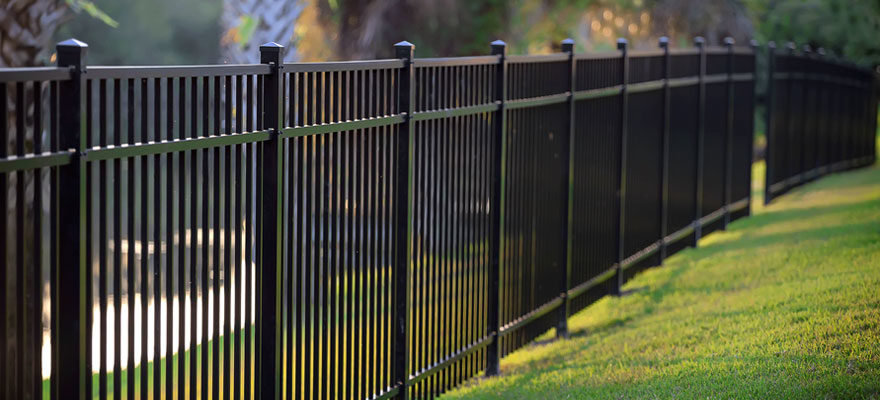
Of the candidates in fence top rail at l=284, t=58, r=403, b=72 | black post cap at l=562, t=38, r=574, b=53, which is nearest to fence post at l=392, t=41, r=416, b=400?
fence top rail at l=284, t=58, r=403, b=72

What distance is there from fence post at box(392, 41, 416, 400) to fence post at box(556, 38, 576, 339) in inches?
108

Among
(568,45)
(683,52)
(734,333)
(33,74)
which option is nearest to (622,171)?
(568,45)

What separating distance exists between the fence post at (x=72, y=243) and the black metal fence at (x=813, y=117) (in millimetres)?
13389

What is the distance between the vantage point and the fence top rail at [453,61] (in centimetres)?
620

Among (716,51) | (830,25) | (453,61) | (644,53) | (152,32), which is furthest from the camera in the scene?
(152,32)

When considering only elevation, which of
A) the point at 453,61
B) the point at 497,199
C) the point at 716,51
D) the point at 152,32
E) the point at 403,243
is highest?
the point at 152,32

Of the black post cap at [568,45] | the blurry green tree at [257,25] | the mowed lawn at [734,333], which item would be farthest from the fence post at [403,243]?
the blurry green tree at [257,25]

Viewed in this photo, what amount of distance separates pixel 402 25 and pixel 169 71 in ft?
42.9

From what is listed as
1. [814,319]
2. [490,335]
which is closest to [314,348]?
[490,335]

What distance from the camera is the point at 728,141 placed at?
1411 centimetres

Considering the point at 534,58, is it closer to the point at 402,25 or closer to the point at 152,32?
the point at 402,25

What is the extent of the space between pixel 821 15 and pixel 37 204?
35.2 m

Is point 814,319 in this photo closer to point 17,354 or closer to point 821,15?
point 17,354

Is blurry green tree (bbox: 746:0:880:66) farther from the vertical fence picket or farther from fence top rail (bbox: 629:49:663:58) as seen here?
fence top rail (bbox: 629:49:663:58)
